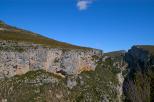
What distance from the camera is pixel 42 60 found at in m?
80.0

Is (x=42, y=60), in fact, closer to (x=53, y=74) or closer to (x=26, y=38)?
(x=53, y=74)

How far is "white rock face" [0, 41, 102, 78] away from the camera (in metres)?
73.2

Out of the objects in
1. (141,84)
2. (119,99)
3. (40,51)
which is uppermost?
(40,51)

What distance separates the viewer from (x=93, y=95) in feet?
270

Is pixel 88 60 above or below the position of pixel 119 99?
above

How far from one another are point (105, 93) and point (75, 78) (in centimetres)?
820

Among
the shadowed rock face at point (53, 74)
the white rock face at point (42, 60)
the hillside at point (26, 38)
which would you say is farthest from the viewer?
the hillside at point (26, 38)

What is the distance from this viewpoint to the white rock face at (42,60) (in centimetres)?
7325

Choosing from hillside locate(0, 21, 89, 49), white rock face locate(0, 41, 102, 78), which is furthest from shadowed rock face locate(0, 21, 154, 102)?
hillside locate(0, 21, 89, 49)

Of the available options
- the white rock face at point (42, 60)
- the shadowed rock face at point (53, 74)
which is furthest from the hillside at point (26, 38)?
the white rock face at point (42, 60)

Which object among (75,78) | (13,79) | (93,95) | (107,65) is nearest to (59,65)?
(75,78)

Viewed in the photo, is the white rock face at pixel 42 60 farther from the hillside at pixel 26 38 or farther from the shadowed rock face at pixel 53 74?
the hillside at pixel 26 38

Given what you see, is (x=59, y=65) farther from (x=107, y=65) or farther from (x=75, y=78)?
(x=107, y=65)

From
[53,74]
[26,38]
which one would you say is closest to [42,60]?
[53,74]
